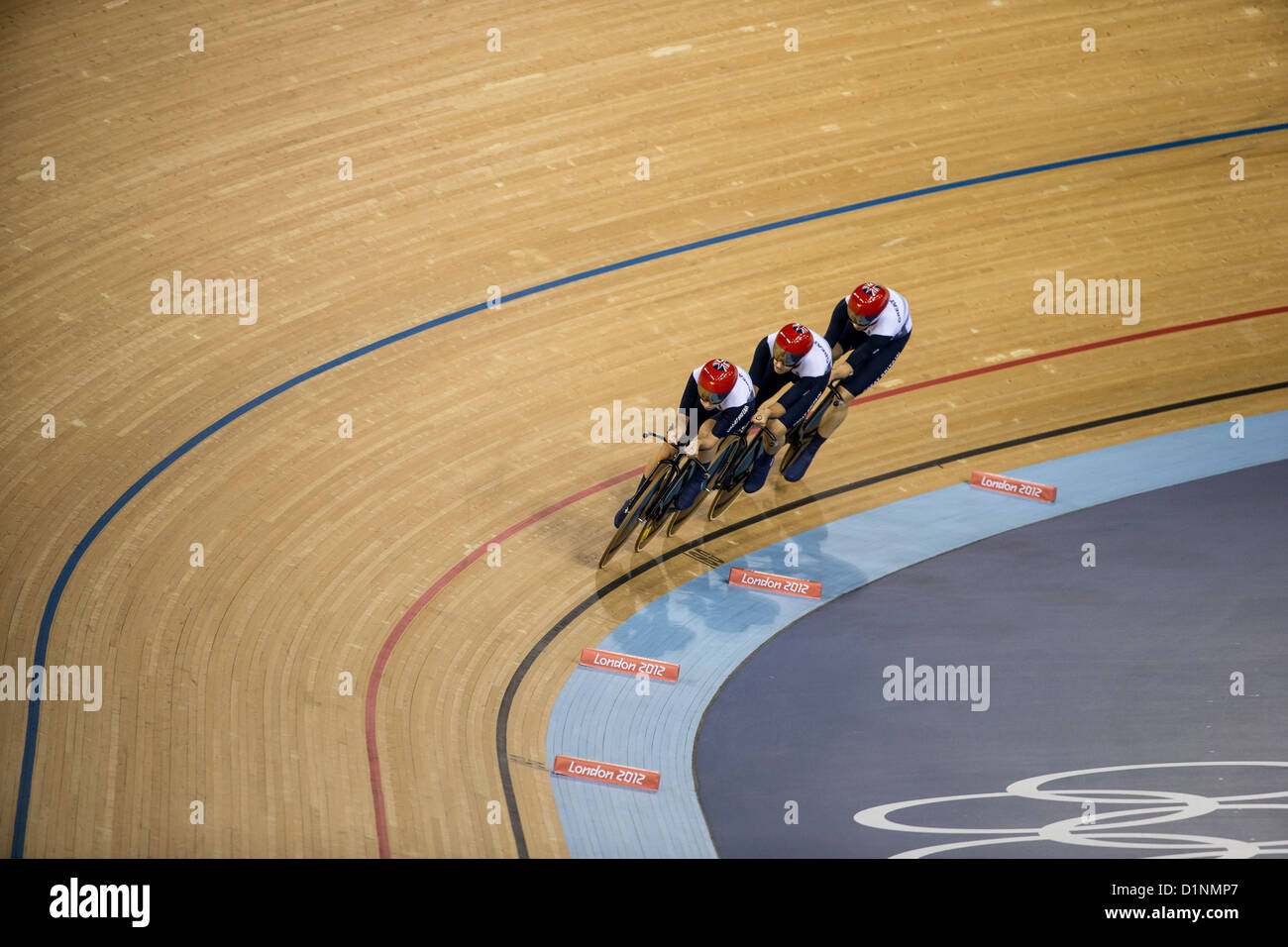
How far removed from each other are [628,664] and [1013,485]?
7.38ft

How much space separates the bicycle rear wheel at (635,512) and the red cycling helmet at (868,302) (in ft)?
3.69

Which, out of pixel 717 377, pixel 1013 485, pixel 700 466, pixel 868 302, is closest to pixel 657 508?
pixel 700 466

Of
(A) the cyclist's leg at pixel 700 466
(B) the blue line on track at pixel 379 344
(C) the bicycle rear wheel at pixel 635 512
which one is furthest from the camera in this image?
(C) the bicycle rear wheel at pixel 635 512

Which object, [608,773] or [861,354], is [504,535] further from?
[861,354]

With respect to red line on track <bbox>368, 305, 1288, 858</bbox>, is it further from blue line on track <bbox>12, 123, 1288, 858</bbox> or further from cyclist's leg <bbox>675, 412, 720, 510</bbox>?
blue line on track <bbox>12, 123, 1288, 858</bbox>

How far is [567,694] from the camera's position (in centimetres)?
512

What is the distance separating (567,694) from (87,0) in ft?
18.8

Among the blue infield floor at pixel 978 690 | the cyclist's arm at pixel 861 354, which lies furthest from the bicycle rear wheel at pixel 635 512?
the cyclist's arm at pixel 861 354

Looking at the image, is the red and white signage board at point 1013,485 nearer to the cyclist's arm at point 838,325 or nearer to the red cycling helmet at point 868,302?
the cyclist's arm at point 838,325

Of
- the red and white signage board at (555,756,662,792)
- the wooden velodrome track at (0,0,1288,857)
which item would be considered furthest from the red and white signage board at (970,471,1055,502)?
the red and white signage board at (555,756,662,792)

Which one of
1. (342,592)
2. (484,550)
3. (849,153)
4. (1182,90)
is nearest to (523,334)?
(484,550)

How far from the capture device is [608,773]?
477cm

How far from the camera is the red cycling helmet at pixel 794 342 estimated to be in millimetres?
5441
